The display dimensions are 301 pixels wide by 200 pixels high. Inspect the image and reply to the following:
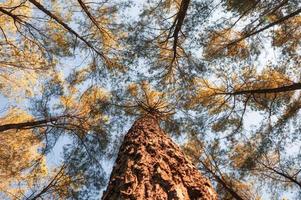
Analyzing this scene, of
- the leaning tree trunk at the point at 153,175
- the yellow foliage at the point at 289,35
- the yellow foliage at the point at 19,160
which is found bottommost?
the leaning tree trunk at the point at 153,175

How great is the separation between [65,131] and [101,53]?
1623 mm

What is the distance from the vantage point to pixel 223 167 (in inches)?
261

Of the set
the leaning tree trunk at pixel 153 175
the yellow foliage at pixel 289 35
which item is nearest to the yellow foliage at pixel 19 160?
the leaning tree trunk at pixel 153 175

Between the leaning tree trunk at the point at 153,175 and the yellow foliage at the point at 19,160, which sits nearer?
the leaning tree trunk at the point at 153,175

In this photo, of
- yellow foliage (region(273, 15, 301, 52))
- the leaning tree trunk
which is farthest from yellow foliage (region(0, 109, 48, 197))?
yellow foliage (region(273, 15, 301, 52))

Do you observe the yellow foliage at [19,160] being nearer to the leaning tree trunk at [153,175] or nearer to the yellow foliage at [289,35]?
the leaning tree trunk at [153,175]

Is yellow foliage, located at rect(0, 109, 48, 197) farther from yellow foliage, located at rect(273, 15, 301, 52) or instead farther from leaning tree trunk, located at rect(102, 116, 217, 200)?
yellow foliage, located at rect(273, 15, 301, 52)

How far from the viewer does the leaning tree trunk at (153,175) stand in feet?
8.79

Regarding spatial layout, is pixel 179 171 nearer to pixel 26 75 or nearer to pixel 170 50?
pixel 170 50

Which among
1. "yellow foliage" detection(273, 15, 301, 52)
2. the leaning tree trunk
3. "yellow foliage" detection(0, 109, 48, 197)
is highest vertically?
"yellow foliage" detection(273, 15, 301, 52)

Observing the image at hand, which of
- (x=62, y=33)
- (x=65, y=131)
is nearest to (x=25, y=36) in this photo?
(x=62, y=33)

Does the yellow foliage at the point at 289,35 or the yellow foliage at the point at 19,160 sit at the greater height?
the yellow foliage at the point at 289,35

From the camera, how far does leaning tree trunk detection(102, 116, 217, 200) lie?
2.68 metres

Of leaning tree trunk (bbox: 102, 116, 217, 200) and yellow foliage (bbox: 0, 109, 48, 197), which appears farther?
yellow foliage (bbox: 0, 109, 48, 197)
